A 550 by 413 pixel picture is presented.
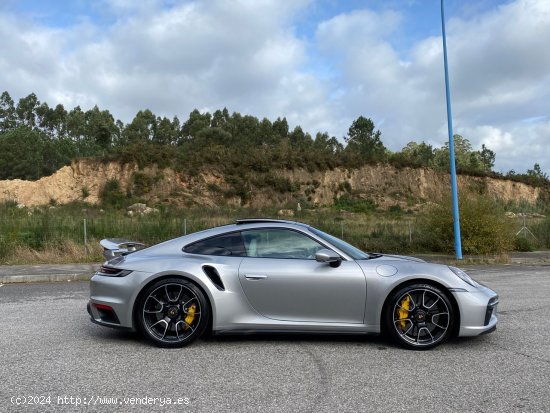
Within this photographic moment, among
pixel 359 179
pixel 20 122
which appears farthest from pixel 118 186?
pixel 20 122

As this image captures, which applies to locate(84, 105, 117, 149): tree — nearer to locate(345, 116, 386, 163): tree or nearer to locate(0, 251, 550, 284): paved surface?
locate(345, 116, 386, 163): tree

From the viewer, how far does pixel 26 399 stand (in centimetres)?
381

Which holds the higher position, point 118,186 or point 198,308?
point 118,186

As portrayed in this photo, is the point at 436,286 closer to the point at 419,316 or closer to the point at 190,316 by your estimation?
the point at 419,316

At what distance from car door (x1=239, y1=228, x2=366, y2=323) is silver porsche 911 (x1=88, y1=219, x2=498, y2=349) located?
0.01 meters

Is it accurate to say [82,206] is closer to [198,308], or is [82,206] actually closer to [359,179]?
[359,179]

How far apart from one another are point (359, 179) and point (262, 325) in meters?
47.7

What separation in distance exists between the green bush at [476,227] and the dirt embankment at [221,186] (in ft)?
74.2

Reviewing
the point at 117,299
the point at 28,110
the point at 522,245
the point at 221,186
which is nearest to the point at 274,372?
the point at 117,299

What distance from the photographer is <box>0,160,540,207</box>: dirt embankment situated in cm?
4425

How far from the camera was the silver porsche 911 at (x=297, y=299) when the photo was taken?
513 centimetres

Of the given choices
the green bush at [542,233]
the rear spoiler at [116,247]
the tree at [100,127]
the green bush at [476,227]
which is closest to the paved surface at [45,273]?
the rear spoiler at [116,247]

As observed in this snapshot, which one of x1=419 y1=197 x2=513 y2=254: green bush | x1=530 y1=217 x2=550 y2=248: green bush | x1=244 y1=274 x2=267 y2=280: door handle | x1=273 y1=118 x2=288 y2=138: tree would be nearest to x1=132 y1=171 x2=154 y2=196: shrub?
x1=419 y1=197 x2=513 y2=254: green bush

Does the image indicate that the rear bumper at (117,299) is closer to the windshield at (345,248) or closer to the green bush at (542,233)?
the windshield at (345,248)
